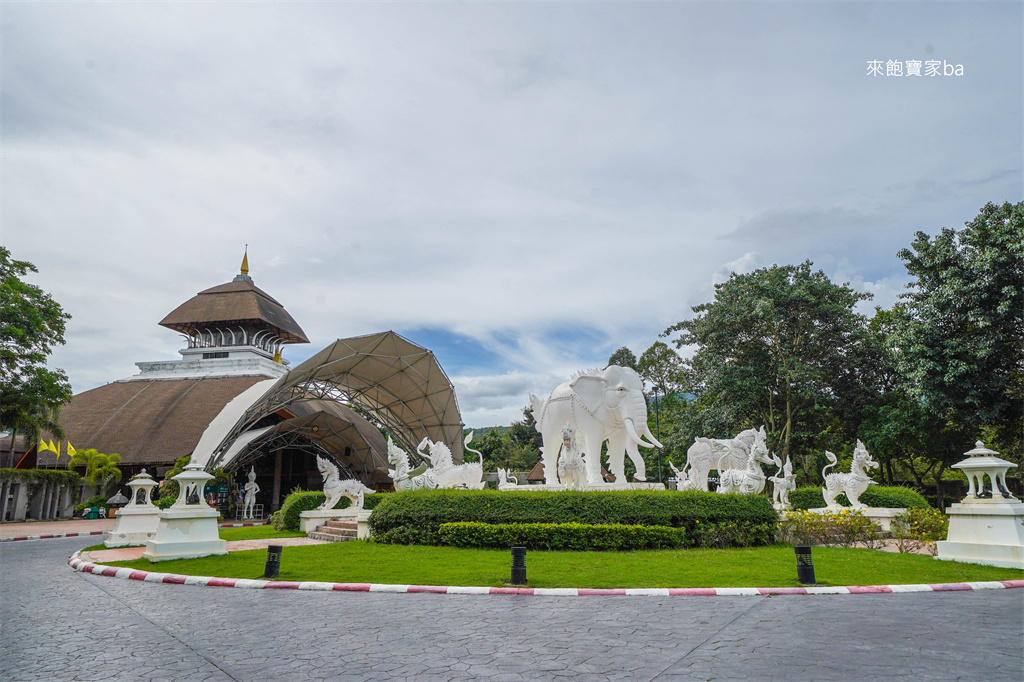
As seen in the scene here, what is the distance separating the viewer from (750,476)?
1574 cm

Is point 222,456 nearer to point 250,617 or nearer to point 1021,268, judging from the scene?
point 250,617

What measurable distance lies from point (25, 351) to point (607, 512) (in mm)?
24263

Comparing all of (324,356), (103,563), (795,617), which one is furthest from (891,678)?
(324,356)

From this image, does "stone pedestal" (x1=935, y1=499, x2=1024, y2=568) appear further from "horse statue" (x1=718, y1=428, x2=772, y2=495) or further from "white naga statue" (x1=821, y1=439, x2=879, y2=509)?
"white naga statue" (x1=821, y1=439, x2=879, y2=509)

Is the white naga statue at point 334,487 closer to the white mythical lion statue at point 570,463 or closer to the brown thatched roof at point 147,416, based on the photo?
the white mythical lion statue at point 570,463

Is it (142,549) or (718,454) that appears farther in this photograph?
(718,454)

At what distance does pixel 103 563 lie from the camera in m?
12.0

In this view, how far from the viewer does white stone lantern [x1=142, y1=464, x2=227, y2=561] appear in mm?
12211

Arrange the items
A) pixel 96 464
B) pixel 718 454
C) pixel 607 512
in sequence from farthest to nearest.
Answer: pixel 96 464, pixel 718 454, pixel 607 512

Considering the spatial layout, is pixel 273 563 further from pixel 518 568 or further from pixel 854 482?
pixel 854 482

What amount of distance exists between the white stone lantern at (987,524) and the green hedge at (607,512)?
3.61 m

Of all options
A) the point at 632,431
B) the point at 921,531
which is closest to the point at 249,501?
the point at 632,431

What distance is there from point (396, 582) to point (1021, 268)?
66.1 ft

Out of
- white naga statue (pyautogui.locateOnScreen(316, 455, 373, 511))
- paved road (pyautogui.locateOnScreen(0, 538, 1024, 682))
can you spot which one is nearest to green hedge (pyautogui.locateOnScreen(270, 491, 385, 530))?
white naga statue (pyautogui.locateOnScreen(316, 455, 373, 511))
